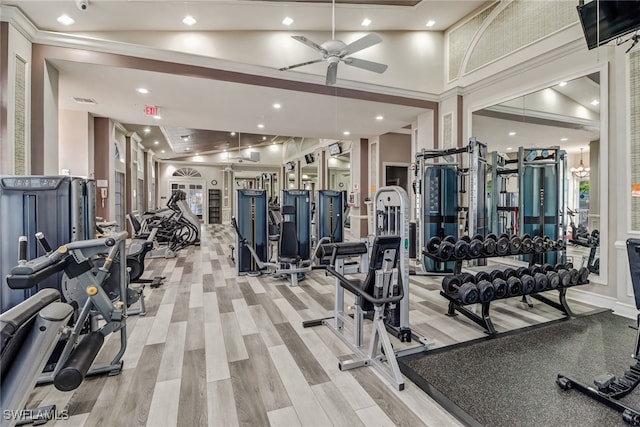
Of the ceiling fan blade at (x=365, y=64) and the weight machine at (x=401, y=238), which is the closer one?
the weight machine at (x=401, y=238)

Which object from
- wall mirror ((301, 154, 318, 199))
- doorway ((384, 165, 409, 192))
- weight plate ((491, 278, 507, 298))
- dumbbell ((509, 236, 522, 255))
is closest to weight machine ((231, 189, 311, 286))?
weight plate ((491, 278, 507, 298))

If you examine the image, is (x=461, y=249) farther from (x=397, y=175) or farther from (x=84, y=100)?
(x=84, y=100)

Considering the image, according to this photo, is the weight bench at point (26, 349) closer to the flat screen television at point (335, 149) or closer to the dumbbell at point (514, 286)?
the dumbbell at point (514, 286)

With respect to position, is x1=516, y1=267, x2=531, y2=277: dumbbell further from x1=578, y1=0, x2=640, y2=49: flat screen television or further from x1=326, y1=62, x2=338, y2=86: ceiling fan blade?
x1=326, y1=62, x2=338, y2=86: ceiling fan blade

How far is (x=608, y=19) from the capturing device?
2980 millimetres

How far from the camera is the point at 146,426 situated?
70.6 inches

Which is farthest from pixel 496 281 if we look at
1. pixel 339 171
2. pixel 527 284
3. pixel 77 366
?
pixel 339 171

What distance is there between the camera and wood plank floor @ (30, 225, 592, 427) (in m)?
1.90

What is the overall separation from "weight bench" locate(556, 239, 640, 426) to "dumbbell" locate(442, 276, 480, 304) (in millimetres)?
874

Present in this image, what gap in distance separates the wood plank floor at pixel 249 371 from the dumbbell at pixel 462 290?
388mm

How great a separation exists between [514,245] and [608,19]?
8.10 feet

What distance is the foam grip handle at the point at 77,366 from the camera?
5.62 feet

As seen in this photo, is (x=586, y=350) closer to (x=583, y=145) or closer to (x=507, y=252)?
(x=507, y=252)

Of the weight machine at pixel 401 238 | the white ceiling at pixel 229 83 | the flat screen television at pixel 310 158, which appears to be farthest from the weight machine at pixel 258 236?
the flat screen television at pixel 310 158
